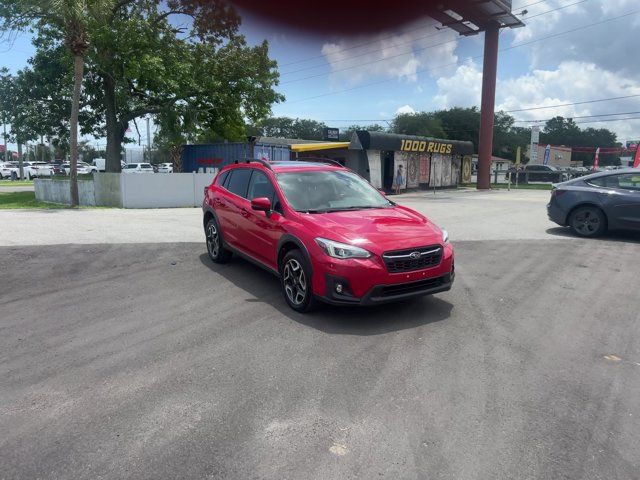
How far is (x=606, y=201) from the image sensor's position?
10273mm

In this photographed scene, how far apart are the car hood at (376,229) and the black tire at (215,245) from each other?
249 cm


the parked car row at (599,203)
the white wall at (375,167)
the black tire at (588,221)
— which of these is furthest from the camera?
the white wall at (375,167)

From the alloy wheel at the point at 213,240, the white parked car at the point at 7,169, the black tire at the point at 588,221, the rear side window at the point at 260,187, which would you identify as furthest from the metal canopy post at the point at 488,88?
the white parked car at the point at 7,169

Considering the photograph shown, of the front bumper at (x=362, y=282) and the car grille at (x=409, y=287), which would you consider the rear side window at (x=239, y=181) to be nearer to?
the front bumper at (x=362, y=282)

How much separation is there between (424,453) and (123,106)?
2395 cm

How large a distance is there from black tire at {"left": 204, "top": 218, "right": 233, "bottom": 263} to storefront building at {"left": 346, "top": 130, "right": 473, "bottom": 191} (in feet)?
63.4

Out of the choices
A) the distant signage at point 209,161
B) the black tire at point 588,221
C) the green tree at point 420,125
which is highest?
the green tree at point 420,125

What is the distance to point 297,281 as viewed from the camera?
532 centimetres

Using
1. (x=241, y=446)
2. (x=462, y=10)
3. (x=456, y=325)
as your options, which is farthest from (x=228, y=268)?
(x=462, y=10)

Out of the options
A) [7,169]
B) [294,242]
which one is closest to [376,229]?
[294,242]

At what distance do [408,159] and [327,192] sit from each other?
25.1 meters

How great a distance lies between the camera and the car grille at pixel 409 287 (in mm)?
4824

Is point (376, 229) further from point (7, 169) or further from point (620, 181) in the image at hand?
point (7, 169)

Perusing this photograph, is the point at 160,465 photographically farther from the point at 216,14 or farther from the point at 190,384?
the point at 216,14
